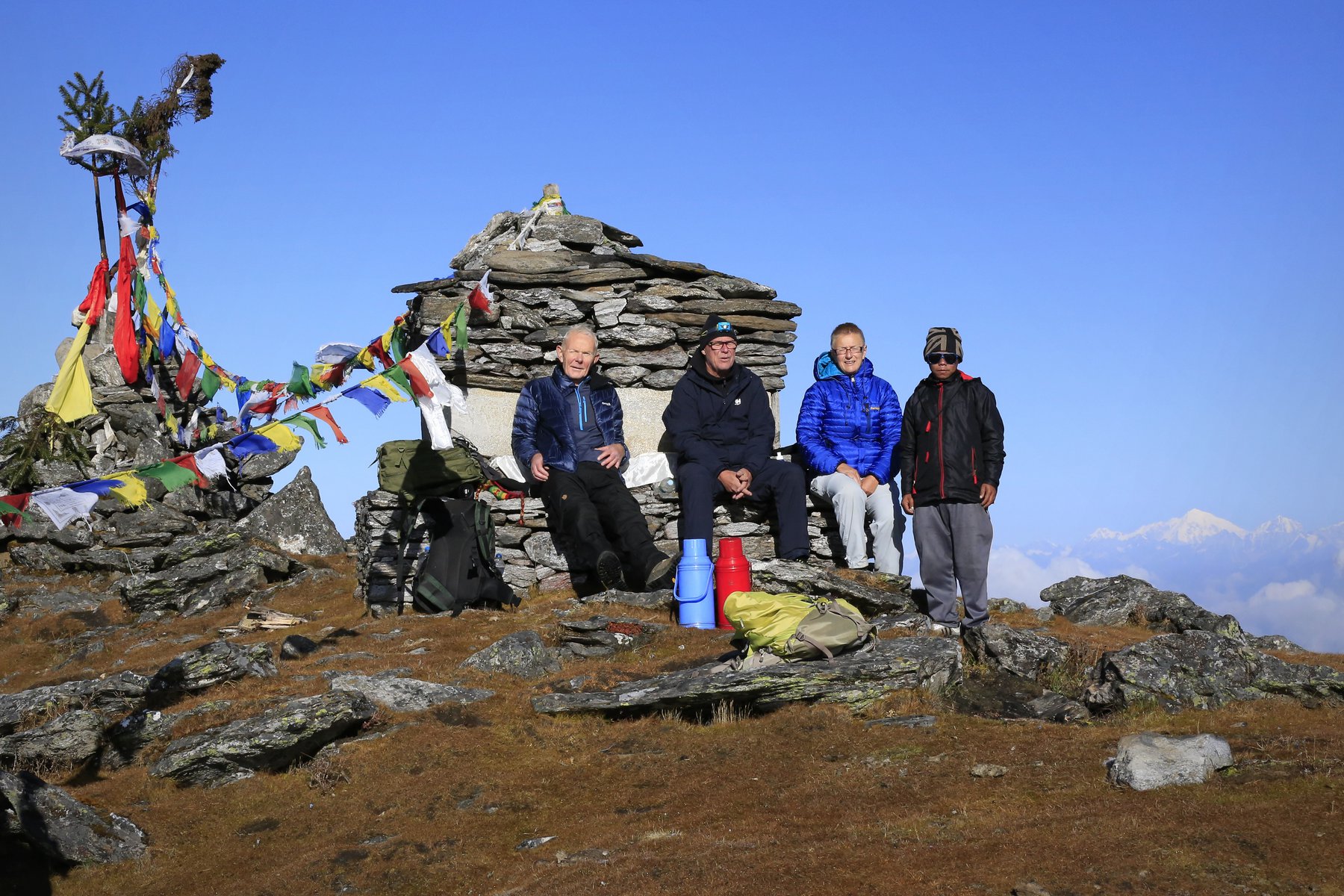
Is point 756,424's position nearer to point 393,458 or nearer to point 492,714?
point 393,458

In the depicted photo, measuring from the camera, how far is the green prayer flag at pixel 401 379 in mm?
11109

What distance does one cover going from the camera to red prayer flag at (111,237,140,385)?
15531 millimetres

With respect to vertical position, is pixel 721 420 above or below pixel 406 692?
above

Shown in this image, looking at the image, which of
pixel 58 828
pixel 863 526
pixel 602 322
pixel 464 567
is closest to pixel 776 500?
pixel 863 526

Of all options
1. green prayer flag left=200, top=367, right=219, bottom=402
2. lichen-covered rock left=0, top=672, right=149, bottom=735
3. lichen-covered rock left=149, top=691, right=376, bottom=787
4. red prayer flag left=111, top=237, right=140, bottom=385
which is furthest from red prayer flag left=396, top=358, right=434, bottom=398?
green prayer flag left=200, top=367, right=219, bottom=402

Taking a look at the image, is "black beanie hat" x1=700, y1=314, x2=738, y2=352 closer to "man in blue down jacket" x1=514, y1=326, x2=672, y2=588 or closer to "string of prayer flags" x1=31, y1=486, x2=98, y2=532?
"man in blue down jacket" x1=514, y1=326, x2=672, y2=588

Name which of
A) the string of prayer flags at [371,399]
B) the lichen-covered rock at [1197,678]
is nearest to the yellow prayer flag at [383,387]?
the string of prayer flags at [371,399]

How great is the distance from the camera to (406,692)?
877cm

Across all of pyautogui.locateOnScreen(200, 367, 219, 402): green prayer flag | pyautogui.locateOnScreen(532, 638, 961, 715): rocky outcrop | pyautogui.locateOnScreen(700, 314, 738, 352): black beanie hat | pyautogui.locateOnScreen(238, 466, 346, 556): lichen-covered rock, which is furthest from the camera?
pyautogui.locateOnScreen(200, 367, 219, 402): green prayer flag

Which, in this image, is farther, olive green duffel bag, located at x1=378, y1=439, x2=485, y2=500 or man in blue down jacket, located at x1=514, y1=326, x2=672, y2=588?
olive green duffel bag, located at x1=378, y1=439, x2=485, y2=500

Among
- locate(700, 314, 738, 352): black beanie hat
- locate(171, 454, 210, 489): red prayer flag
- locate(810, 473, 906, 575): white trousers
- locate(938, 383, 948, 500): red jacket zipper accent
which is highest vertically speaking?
locate(700, 314, 738, 352): black beanie hat

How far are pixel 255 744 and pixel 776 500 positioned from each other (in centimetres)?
638

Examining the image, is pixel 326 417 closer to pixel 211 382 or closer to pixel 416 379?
pixel 416 379

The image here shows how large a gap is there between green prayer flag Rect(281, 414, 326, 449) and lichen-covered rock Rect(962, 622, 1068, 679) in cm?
600
